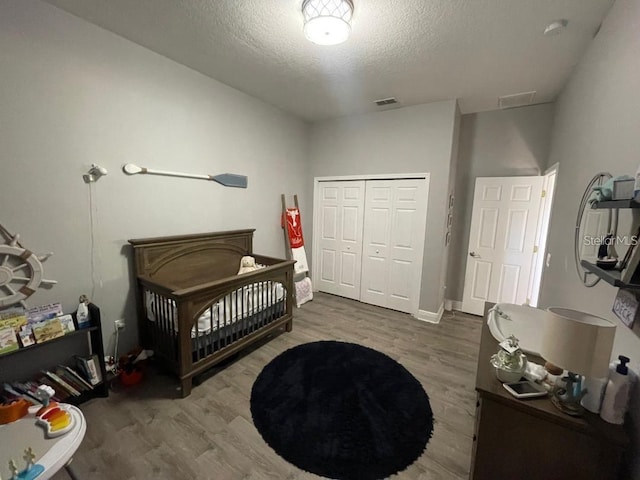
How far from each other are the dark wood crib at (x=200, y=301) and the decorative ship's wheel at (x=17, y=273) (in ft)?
1.91

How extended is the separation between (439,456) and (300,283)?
8.54 ft

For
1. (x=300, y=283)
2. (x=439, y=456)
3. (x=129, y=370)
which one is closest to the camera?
(x=439, y=456)

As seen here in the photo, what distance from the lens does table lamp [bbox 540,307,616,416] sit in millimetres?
855

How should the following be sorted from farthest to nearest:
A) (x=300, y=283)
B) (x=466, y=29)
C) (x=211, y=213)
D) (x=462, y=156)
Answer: (x=300, y=283) → (x=462, y=156) → (x=211, y=213) → (x=466, y=29)

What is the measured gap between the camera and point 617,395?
910 millimetres

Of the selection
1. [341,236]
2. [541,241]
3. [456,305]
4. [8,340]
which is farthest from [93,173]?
[541,241]

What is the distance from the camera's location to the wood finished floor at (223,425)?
1.44 m

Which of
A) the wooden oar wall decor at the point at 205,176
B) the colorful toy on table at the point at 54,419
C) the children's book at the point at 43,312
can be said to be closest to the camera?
the colorful toy on table at the point at 54,419

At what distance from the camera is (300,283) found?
386 cm

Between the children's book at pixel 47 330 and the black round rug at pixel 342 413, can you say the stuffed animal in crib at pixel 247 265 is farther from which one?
the children's book at pixel 47 330

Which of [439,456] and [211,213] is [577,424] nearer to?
[439,456]

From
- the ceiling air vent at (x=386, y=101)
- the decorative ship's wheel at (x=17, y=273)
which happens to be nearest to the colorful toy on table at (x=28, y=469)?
the decorative ship's wheel at (x=17, y=273)

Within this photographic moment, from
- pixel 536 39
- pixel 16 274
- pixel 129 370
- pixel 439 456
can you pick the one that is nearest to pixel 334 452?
pixel 439 456

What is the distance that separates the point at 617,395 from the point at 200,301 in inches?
88.8
